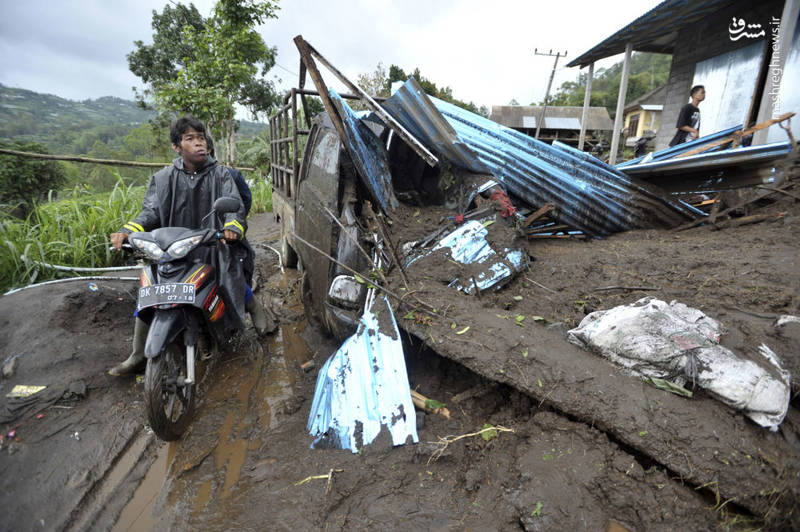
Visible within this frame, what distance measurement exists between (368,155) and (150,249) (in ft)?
6.51

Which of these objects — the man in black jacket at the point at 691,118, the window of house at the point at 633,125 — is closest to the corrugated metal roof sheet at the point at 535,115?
the window of house at the point at 633,125

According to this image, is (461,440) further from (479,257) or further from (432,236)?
(432,236)

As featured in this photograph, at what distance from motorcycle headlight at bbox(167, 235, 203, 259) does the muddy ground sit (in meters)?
1.14

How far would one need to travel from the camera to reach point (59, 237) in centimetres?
404

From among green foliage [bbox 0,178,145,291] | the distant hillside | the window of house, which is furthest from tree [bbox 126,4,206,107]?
the window of house

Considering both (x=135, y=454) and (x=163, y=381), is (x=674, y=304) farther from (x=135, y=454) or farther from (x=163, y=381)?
(x=135, y=454)

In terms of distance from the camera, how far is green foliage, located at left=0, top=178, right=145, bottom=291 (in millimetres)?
3568

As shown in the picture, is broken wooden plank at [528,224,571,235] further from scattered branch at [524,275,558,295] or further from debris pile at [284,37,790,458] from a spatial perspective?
scattered branch at [524,275,558,295]

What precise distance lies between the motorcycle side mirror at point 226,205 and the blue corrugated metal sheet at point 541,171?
2.08 meters

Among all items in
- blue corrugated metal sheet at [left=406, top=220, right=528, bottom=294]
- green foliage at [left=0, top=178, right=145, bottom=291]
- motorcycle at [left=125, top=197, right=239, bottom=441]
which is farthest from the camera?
green foliage at [left=0, top=178, right=145, bottom=291]

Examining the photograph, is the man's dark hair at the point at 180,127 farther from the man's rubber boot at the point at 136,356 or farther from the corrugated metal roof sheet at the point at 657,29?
the corrugated metal roof sheet at the point at 657,29

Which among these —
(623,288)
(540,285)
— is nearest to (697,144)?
(623,288)

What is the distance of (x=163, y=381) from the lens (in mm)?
2133

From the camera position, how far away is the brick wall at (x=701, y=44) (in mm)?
6254
